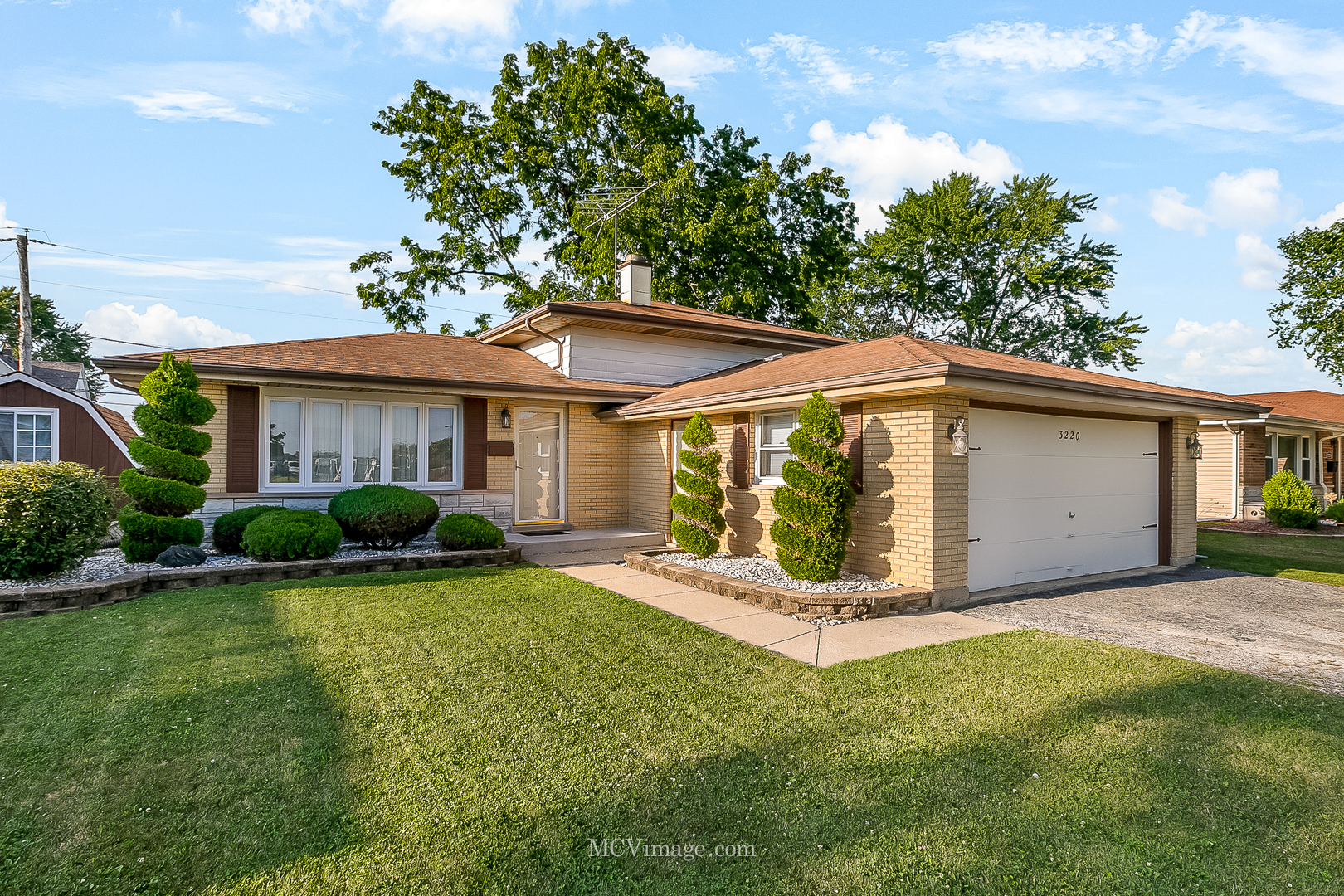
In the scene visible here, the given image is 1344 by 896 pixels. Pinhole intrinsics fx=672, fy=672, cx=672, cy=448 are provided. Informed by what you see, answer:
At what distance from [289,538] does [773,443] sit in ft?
22.3

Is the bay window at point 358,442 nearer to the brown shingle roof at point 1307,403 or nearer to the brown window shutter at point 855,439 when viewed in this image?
the brown window shutter at point 855,439

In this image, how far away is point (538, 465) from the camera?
13289 mm

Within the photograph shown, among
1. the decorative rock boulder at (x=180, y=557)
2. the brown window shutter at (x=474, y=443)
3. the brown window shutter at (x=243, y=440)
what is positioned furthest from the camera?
the brown window shutter at (x=474, y=443)

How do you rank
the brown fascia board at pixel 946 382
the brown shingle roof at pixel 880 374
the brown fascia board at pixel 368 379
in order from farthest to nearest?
the brown fascia board at pixel 368 379, the brown shingle roof at pixel 880 374, the brown fascia board at pixel 946 382

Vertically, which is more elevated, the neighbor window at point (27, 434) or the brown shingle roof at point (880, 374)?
the brown shingle roof at point (880, 374)

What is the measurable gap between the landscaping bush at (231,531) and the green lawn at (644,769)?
350cm

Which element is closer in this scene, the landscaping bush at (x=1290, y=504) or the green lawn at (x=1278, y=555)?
the green lawn at (x=1278, y=555)

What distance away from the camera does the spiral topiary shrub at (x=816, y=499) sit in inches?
314

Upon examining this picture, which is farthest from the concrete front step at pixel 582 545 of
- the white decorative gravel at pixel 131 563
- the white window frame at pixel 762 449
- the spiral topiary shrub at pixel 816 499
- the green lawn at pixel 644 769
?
the green lawn at pixel 644 769

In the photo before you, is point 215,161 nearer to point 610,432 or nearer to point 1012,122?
point 610,432

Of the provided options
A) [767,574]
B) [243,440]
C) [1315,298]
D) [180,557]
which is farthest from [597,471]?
[1315,298]

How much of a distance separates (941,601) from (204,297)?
95.9 ft

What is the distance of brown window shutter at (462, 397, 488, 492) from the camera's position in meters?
11.7

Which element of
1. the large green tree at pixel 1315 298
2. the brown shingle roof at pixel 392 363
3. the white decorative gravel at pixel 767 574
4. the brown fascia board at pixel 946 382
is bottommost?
the white decorative gravel at pixel 767 574
